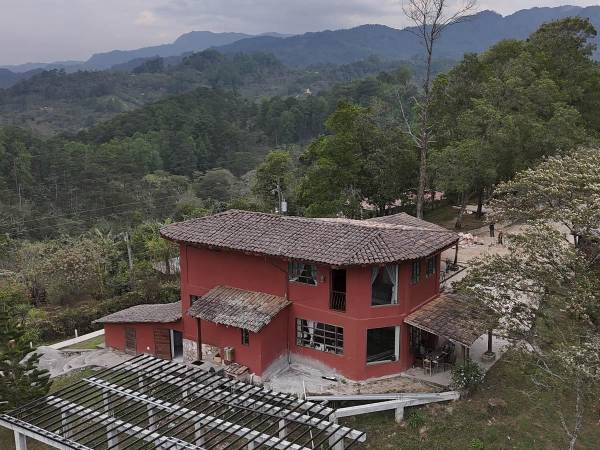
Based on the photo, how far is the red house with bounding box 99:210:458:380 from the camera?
1755 cm

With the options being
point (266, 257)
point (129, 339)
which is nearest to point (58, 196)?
point (129, 339)

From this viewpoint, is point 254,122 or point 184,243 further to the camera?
point 254,122

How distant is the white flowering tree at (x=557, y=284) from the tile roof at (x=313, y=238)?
8.83 feet

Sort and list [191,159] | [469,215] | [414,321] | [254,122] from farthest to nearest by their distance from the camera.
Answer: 1. [254,122]
2. [191,159]
3. [469,215]
4. [414,321]

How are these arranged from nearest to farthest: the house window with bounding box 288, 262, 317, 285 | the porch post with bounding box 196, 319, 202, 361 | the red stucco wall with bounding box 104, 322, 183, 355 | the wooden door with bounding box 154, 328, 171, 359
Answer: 1. the house window with bounding box 288, 262, 317, 285
2. the porch post with bounding box 196, 319, 202, 361
3. the red stucco wall with bounding box 104, 322, 183, 355
4. the wooden door with bounding box 154, 328, 171, 359

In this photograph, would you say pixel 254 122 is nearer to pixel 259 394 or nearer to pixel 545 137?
pixel 545 137

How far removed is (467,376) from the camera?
1677 cm

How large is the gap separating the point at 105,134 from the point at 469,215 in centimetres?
7187

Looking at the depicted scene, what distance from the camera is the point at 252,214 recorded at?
68.2 ft

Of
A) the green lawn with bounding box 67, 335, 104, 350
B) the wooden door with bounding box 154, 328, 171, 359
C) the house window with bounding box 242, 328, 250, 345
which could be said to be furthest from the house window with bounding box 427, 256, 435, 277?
the green lawn with bounding box 67, 335, 104, 350

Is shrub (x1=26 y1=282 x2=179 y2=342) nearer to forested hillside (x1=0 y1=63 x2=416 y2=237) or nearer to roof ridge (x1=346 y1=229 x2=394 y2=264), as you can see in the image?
roof ridge (x1=346 y1=229 x2=394 y2=264)

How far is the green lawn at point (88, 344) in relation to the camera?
79.2ft

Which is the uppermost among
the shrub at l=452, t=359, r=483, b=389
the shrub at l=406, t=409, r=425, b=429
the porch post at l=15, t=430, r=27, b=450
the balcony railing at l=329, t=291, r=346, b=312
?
the balcony railing at l=329, t=291, r=346, b=312

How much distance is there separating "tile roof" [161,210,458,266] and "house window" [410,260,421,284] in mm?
838
